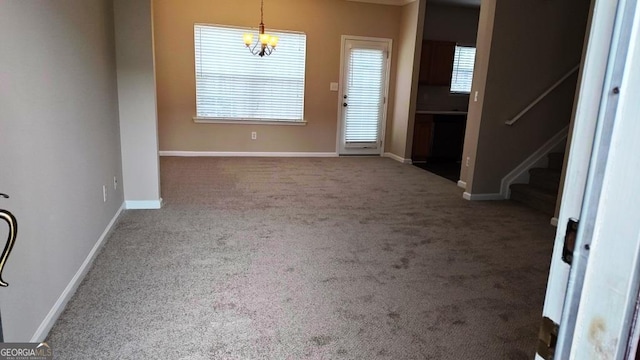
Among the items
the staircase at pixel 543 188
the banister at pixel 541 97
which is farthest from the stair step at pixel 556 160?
the banister at pixel 541 97

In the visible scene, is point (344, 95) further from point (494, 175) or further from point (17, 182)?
point (17, 182)

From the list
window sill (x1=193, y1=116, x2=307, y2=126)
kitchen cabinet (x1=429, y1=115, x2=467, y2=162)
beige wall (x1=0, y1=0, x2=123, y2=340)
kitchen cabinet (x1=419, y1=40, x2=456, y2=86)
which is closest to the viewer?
beige wall (x1=0, y1=0, x2=123, y2=340)

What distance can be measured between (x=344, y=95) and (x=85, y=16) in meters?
5.05

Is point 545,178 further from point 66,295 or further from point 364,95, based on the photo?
point 66,295

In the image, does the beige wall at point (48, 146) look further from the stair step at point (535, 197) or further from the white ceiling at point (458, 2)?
the white ceiling at point (458, 2)

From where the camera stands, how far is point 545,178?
4.77 meters

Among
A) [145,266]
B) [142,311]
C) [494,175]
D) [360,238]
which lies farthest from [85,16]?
[494,175]

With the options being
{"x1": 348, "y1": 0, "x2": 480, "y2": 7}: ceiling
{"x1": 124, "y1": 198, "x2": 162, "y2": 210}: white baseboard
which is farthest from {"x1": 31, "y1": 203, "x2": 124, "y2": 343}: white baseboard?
{"x1": 348, "y1": 0, "x2": 480, "y2": 7}: ceiling

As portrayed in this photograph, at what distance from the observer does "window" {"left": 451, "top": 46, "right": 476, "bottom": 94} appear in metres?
7.92

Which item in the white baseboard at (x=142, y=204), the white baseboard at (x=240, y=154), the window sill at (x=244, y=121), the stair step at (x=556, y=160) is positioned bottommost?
the white baseboard at (x=142, y=204)

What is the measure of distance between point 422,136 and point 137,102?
5.04 meters

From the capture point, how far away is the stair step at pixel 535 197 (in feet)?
14.7

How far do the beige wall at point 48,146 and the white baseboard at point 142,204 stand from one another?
88cm

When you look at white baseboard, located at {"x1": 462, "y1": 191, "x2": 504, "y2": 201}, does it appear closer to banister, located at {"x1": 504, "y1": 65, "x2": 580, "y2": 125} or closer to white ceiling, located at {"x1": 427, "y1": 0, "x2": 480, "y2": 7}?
banister, located at {"x1": 504, "y1": 65, "x2": 580, "y2": 125}
